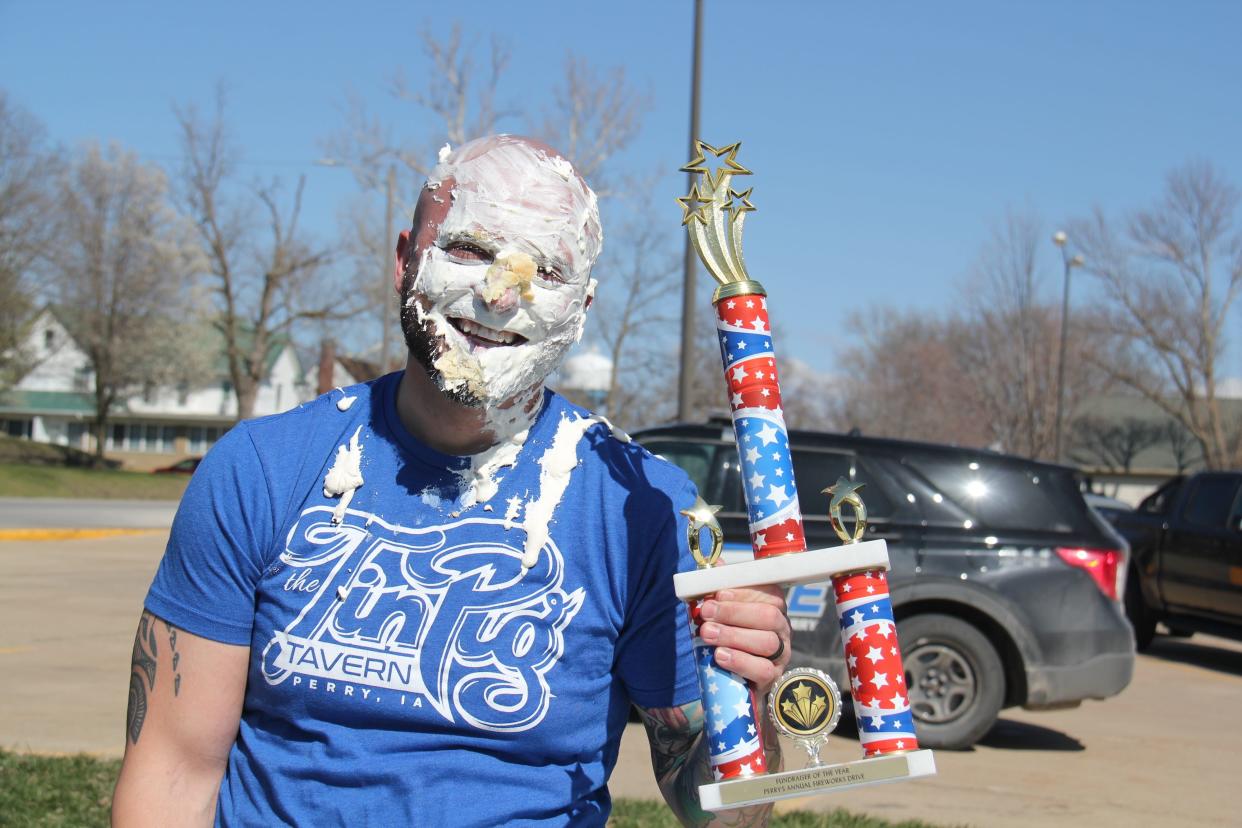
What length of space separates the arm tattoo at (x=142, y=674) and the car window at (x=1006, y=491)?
19.3 ft

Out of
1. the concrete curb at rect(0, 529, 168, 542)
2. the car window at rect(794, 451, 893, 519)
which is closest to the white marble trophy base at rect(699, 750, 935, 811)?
the car window at rect(794, 451, 893, 519)

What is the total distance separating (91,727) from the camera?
21.6 feet

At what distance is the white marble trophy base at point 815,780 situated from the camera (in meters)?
1.79

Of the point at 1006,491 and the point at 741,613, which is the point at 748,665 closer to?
the point at 741,613

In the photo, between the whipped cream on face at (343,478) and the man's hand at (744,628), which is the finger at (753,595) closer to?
the man's hand at (744,628)

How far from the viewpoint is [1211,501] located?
11.4m

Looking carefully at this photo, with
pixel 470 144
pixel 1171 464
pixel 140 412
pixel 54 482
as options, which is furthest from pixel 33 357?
pixel 1171 464

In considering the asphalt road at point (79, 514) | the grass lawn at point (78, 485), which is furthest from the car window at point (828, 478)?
the grass lawn at point (78, 485)

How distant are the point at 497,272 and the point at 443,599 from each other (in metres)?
0.56

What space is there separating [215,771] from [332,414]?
62 cm

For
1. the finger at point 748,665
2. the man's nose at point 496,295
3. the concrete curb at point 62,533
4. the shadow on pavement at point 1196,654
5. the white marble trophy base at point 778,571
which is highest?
the man's nose at point 496,295

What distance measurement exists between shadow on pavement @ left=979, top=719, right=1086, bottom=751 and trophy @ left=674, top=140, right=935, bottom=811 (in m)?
6.09

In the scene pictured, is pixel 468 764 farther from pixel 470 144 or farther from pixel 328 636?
pixel 470 144

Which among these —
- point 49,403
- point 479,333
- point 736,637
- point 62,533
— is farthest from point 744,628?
point 49,403
